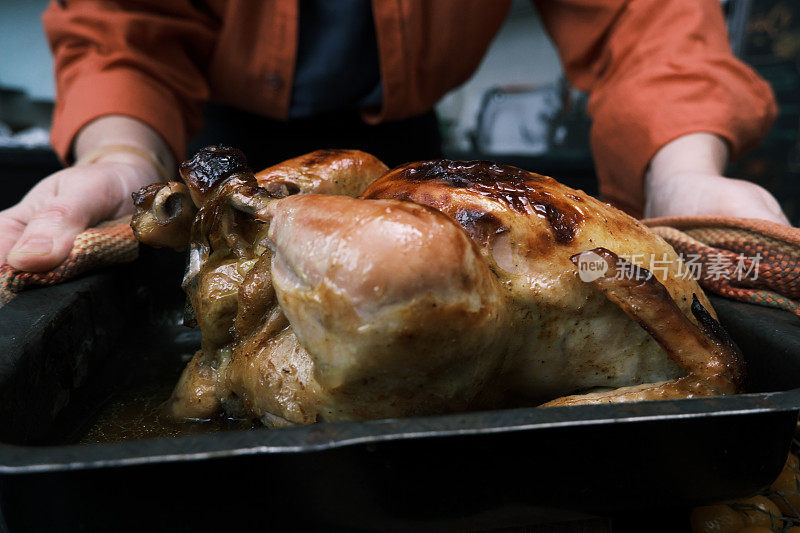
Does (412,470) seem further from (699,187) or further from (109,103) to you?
(109,103)

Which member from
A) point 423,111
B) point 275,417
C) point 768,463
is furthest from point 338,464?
point 423,111

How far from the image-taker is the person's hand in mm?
1330

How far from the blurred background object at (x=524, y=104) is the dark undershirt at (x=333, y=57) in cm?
131

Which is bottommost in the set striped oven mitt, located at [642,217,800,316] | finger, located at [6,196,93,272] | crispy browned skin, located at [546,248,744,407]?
finger, located at [6,196,93,272]

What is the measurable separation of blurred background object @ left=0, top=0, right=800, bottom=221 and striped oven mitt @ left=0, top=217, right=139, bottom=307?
2.00m

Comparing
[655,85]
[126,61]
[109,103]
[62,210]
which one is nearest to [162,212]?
[62,210]

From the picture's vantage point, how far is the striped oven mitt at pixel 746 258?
1.08 meters

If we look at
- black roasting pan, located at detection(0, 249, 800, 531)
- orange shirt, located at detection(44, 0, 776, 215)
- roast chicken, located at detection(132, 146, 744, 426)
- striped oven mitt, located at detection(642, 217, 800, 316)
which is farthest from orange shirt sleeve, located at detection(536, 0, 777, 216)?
black roasting pan, located at detection(0, 249, 800, 531)

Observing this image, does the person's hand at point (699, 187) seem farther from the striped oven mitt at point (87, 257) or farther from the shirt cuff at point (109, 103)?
the shirt cuff at point (109, 103)

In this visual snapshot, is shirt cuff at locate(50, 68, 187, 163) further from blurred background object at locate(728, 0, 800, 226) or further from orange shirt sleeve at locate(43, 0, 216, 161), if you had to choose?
blurred background object at locate(728, 0, 800, 226)

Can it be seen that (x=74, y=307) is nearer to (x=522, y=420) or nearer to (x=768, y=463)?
(x=522, y=420)

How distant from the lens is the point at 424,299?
2.29 ft

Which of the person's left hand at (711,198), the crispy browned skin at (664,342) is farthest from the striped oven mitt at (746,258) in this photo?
the crispy browned skin at (664,342)

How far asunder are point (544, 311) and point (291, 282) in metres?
0.36
